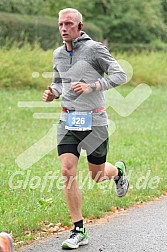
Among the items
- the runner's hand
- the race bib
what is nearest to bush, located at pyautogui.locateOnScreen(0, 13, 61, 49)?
the runner's hand

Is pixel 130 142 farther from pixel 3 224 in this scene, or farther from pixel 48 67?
pixel 48 67

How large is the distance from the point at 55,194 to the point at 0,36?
701 inches

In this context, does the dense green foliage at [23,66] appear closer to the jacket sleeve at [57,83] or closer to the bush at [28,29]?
the bush at [28,29]

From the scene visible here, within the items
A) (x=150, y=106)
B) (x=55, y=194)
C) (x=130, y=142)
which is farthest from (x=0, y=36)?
(x=55, y=194)

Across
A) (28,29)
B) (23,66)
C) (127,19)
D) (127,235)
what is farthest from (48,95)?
(127,19)

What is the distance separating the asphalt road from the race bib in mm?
1094

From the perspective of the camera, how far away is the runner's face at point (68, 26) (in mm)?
6336

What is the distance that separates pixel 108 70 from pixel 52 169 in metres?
4.19

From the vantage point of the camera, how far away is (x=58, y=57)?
652cm

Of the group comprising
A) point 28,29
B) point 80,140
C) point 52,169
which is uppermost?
point 28,29

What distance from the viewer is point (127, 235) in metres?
6.74

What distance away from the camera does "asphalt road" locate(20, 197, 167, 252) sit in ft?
20.5

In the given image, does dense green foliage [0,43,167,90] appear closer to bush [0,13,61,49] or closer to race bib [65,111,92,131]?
bush [0,13,61,49]

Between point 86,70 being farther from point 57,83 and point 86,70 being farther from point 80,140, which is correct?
point 80,140
